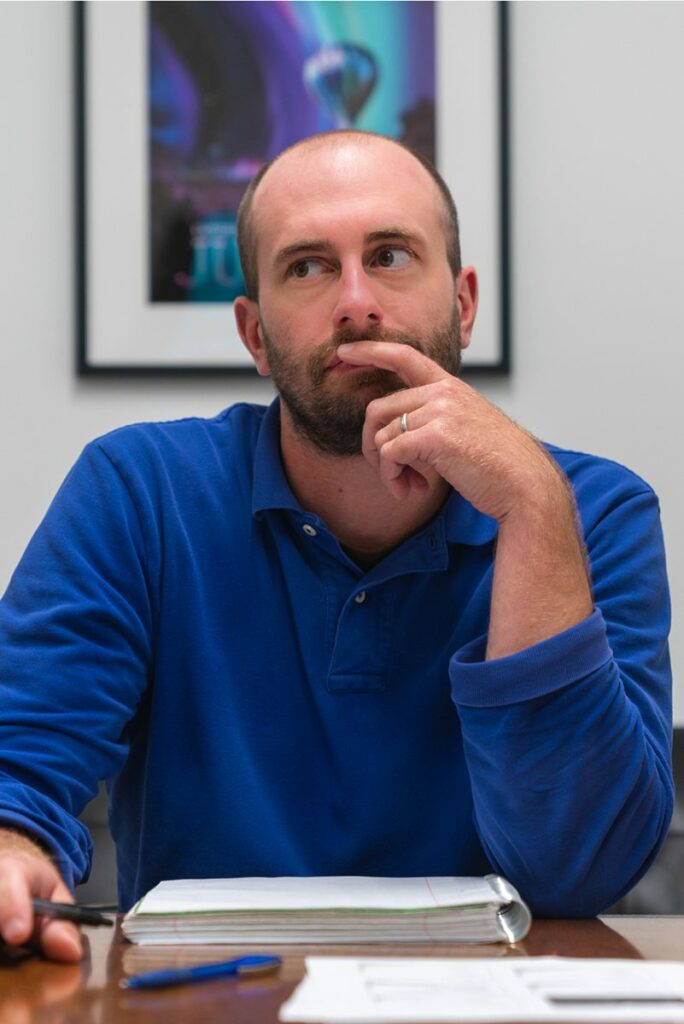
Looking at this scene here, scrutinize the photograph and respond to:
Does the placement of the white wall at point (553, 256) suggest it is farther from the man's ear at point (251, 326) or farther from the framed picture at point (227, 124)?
the man's ear at point (251, 326)

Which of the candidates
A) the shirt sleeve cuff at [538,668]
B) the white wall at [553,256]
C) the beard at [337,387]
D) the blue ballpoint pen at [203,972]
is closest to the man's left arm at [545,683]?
the shirt sleeve cuff at [538,668]

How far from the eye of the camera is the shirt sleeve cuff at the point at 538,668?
1.02 meters

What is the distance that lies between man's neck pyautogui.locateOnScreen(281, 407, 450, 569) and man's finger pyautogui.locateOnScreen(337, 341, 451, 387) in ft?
0.45

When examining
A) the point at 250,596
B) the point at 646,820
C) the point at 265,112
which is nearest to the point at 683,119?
the point at 265,112

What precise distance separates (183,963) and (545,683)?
1.22 feet

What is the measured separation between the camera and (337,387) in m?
1.33

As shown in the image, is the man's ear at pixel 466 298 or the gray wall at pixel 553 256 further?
the gray wall at pixel 553 256

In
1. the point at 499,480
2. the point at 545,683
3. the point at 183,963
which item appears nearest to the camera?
the point at 183,963

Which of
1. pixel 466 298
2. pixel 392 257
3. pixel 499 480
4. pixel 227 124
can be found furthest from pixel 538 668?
pixel 227 124

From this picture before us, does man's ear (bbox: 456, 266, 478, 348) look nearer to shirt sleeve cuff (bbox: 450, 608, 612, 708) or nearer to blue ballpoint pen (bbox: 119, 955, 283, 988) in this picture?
shirt sleeve cuff (bbox: 450, 608, 612, 708)

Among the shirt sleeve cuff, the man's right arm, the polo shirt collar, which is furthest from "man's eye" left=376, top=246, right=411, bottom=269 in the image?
the shirt sleeve cuff

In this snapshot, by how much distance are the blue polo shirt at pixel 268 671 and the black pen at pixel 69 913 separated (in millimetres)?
175

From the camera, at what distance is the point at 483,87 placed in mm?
1939

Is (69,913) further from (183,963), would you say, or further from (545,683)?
(545,683)
